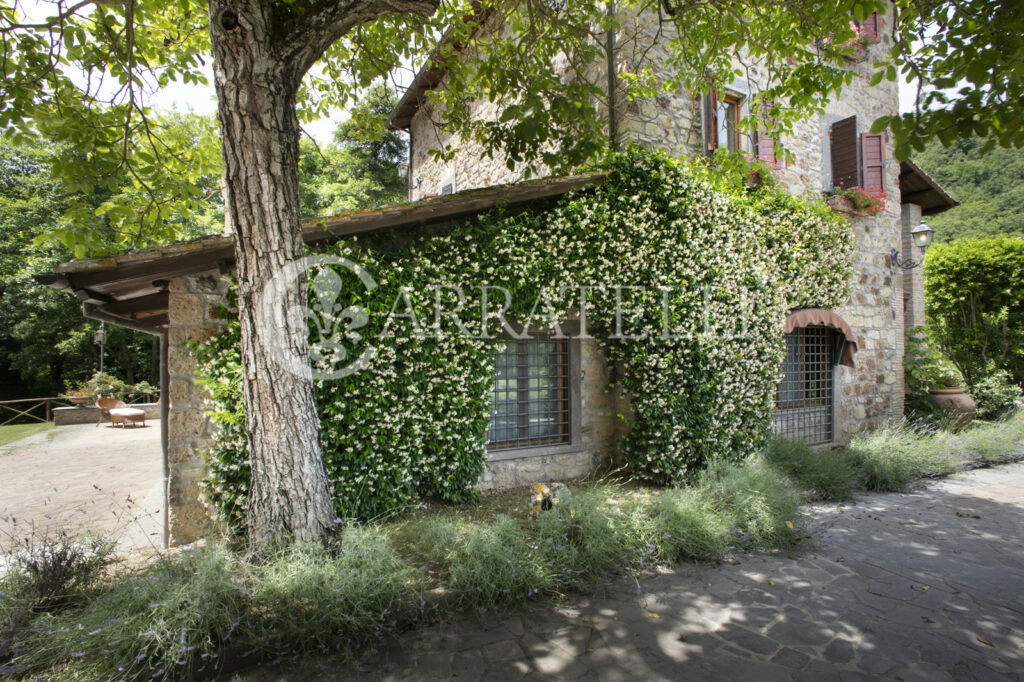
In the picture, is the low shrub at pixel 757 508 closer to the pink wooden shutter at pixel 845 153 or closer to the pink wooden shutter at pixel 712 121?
the pink wooden shutter at pixel 712 121

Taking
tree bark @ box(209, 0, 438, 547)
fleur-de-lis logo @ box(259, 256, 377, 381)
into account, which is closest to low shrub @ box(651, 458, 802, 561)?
tree bark @ box(209, 0, 438, 547)

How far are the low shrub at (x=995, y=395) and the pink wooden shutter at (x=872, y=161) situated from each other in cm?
585

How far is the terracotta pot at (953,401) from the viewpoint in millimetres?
9188

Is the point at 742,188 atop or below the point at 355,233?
atop

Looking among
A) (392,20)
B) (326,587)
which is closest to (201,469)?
(326,587)

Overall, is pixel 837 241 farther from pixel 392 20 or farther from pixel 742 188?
pixel 392 20

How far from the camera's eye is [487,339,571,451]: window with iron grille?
6.21 m

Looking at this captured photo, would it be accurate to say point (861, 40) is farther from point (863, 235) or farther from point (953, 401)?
point (953, 401)

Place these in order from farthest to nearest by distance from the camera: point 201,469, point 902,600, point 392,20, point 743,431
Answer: point 743,431
point 392,20
point 201,469
point 902,600

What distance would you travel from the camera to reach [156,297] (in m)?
5.23

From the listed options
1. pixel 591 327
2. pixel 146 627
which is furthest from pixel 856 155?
pixel 146 627

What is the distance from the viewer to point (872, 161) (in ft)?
27.8

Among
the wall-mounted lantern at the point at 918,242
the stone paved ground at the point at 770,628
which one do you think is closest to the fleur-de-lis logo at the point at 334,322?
the stone paved ground at the point at 770,628

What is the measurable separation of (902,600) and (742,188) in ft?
16.4
